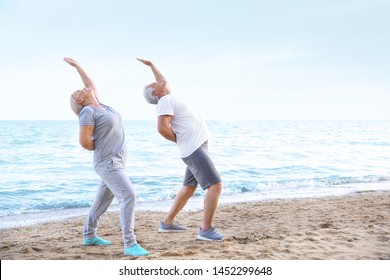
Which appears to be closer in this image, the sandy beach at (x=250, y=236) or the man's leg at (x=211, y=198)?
the sandy beach at (x=250, y=236)

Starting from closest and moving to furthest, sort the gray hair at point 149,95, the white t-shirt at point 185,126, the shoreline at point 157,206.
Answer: the white t-shirt at point 185,126, the gray hair at point 149,95, the shoreline at point 157,206

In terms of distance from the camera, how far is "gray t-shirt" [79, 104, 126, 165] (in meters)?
4.62

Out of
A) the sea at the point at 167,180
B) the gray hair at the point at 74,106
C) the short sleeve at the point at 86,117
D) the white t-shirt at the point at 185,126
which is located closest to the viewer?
the short sleeve at the point at 86,117

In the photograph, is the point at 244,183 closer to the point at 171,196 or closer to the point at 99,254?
the point at 171,196

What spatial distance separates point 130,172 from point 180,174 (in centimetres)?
181

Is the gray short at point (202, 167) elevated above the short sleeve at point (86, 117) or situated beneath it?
situated beneath

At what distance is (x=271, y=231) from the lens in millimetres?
6102

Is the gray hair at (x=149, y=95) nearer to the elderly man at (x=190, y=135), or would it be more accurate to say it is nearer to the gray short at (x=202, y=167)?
the elderly man at (x=190, y=135)

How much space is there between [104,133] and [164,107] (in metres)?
0.75

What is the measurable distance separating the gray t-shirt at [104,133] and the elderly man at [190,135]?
0.56 metres

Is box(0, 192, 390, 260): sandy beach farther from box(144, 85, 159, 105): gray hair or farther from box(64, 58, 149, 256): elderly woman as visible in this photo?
box(144, 85, 159, 105): gray hair

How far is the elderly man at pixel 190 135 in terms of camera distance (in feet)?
16.7

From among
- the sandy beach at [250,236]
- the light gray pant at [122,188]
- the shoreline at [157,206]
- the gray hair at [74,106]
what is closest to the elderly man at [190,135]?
the sandy beach at [250,236]

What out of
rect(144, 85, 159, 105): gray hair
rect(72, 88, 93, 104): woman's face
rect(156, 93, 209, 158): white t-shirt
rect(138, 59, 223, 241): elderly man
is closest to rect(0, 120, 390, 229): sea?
rect(138, 59, 223, 241): elderly man
